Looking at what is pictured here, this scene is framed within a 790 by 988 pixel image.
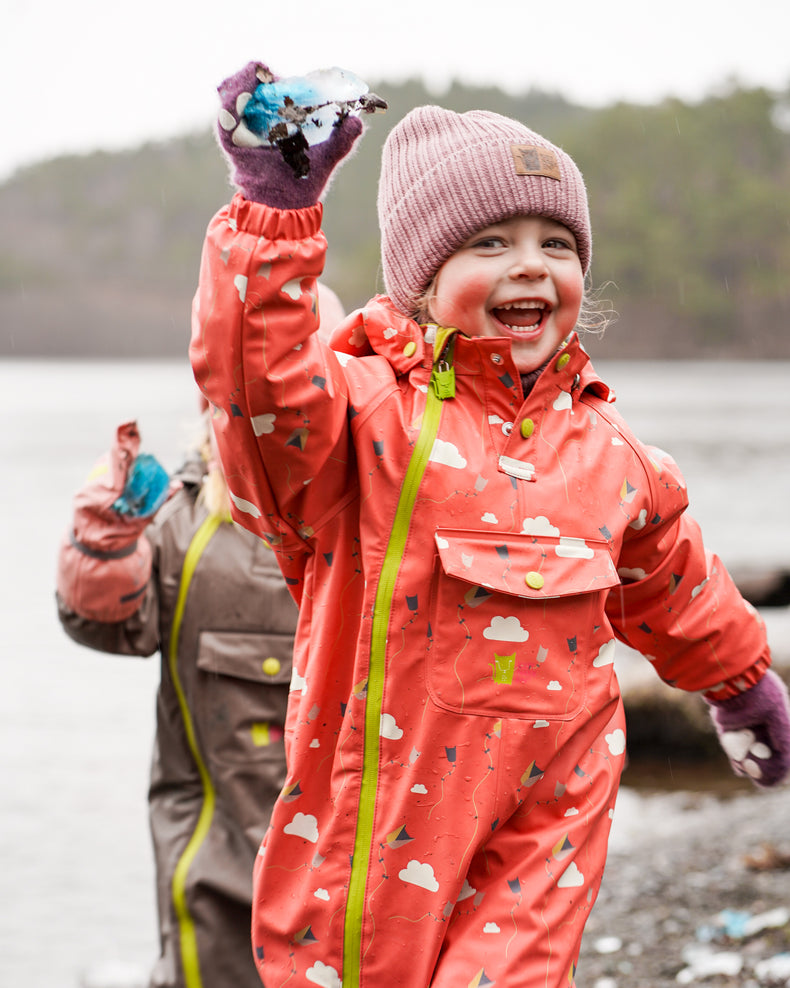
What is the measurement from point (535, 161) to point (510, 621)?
807 mm

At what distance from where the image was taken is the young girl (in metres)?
1.94

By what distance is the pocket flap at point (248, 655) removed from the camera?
3.12 m

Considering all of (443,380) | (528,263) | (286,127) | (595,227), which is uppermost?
(286,127)

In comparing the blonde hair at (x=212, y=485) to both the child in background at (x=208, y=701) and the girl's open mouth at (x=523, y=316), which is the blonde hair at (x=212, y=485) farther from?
the girl's open mouth at (x=523, y=316)

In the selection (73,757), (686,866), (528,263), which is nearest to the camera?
(528,263)

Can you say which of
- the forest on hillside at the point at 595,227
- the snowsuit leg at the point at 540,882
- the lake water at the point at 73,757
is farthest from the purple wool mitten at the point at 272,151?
the forest on hillside at the point at 595,227

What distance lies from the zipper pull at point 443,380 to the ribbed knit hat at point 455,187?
0.22 metres

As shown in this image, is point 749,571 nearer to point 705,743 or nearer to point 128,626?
point 705,743

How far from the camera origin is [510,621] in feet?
6.54

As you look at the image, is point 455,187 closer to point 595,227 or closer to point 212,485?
point 212,485

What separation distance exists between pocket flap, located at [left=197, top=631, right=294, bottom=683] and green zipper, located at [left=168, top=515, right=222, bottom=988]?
110mm

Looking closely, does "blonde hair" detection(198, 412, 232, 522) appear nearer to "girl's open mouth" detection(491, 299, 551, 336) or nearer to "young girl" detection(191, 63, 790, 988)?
"young girl" detection(191, 63, 790, 988)

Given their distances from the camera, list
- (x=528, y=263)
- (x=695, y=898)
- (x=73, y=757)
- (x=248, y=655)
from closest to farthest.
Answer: (x=528, y=263) → (x=248, y=655) → (x=695, y=898) → (x=73, y=757)

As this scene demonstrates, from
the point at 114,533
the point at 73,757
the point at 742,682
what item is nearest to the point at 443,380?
the point at 742,682
